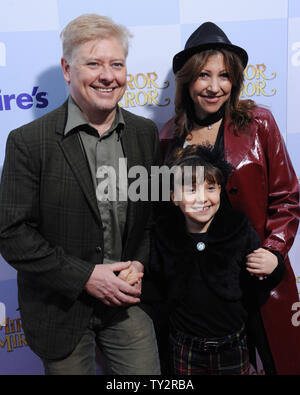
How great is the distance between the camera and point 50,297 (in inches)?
62.3

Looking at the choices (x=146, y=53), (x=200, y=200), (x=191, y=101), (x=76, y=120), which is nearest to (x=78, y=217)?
(x=76, y=120)

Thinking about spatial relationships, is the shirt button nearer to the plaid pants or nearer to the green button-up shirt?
the green button-up shirt

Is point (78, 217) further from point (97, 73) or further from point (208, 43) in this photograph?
point (208, 43)

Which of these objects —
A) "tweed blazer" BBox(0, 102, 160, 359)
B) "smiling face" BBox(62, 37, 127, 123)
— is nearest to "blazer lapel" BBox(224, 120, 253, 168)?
"tweed blazer" BBox(0, 102, 160, 359)

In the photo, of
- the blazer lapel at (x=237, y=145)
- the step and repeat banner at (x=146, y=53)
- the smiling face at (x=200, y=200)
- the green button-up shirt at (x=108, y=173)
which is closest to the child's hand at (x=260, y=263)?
the smiling face at (x=200, y=200)

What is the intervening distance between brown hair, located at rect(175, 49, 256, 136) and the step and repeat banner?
1.45 feet

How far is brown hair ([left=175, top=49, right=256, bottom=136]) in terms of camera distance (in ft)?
5.87

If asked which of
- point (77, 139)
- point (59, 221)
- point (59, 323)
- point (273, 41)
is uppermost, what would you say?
point (273, 41)

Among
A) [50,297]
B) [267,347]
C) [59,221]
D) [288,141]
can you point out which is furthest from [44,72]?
[267,347]

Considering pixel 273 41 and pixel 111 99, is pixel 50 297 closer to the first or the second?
pixel 111 99

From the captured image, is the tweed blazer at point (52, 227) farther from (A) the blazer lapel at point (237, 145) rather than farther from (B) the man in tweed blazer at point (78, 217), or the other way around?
(A) the blazer lapel at point (237, 145)

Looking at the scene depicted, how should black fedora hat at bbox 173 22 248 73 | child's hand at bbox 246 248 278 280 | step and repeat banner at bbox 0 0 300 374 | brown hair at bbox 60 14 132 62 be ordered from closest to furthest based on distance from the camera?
1. brown hair at bbox 60 14 132 62
2. child's hand at bbox 246 248 278 280
3. black fedora hat at bbox 173 22 248 73
4. step and repeat banner at bbox 0 0 300 374

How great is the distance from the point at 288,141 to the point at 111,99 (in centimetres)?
148

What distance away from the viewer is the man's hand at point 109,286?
1521 millimetres
